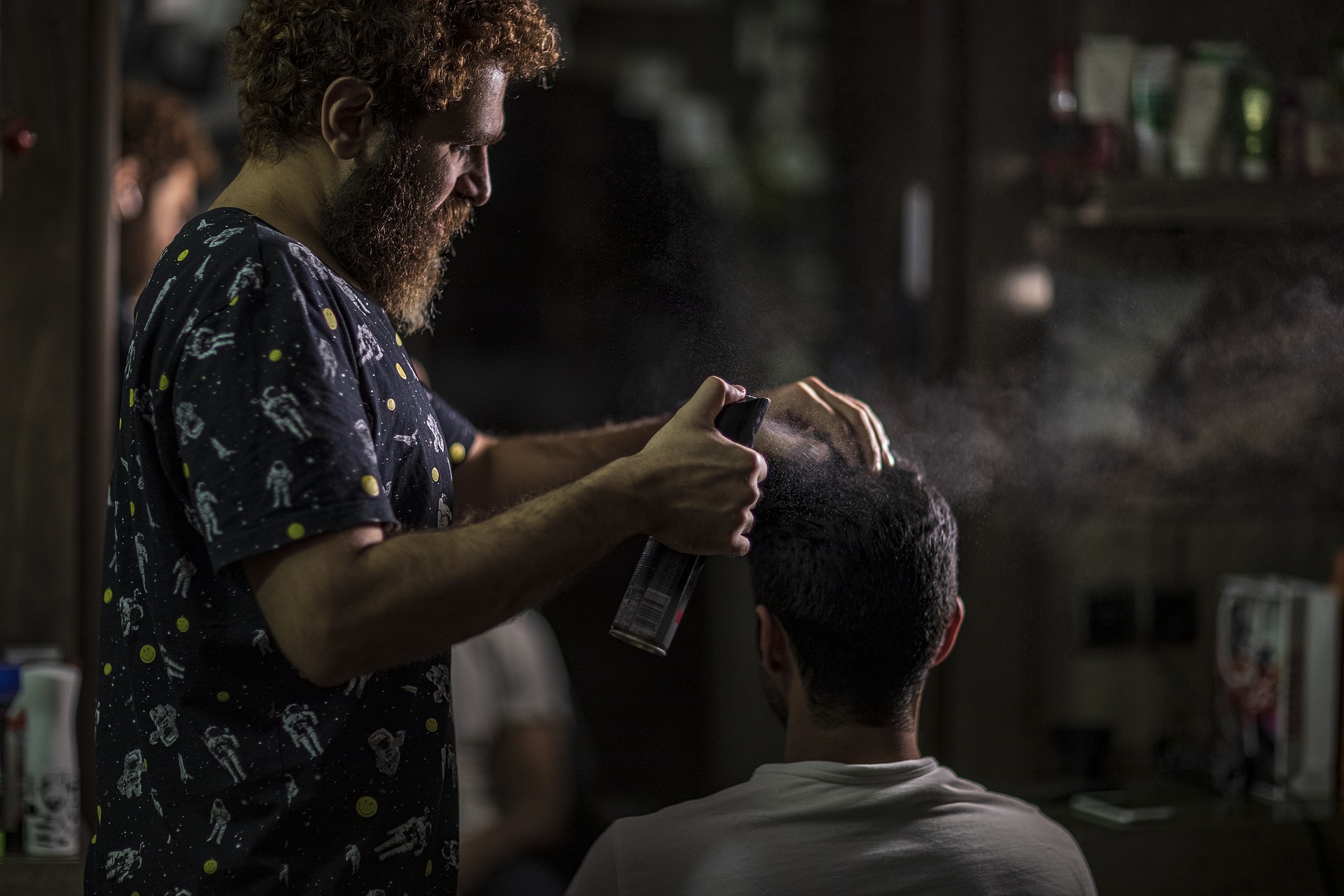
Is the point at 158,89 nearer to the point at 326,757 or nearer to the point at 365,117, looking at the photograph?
the point at 365,117

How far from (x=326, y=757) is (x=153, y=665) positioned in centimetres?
18

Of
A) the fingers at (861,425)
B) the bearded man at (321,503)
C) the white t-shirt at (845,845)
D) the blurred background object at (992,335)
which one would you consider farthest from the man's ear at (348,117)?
the white t-shirt at (845,845)

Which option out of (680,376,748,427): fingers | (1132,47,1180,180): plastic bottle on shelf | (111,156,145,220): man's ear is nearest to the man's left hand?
(680,376,748,427): fingers

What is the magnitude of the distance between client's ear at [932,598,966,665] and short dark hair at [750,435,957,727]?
0.09 feet

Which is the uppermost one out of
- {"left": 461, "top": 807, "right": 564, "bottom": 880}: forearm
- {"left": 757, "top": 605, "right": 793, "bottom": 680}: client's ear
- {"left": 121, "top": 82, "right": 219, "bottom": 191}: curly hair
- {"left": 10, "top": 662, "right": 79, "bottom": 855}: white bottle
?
{"left": 121, "top": 82, "right": 219, "bottom": 191}: curly hair

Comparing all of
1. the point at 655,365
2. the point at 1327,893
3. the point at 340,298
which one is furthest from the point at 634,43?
the point at 1327,893

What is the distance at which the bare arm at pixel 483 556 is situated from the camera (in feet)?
2.91

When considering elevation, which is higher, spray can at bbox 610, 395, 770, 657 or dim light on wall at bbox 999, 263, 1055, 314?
dim light on wall at bbox 999, 263, 1055, 314

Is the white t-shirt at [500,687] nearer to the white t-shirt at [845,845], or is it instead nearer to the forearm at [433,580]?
the white t-shirt at [845,845]

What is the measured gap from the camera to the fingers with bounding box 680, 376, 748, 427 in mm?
1041

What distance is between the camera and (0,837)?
59.1 inches

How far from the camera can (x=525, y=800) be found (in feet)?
5.93

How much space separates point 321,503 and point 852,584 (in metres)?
0.59

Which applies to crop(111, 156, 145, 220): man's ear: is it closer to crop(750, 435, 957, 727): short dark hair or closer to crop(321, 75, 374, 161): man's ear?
crop(321, 75, 374, 161): man's ear
